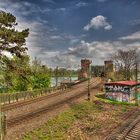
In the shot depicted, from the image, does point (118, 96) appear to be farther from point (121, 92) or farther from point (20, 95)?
point (20, 95)

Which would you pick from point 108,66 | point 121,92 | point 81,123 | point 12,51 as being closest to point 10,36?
point 12,51

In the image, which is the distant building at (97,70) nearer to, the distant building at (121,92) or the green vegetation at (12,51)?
the distant building at (121,92)

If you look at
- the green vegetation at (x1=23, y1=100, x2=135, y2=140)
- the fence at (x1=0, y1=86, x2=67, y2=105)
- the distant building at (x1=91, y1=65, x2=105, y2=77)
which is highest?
the distant building at (x1=91, y1=65, x2=105, y2=77)

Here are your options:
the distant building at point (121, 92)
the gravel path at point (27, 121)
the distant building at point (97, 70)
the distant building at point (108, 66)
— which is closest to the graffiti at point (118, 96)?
the distant building at point (121, 92)

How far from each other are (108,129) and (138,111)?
14921mm

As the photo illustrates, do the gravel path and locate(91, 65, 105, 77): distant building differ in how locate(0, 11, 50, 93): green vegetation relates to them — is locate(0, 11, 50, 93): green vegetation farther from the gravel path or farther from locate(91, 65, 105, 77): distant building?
locate(91, 65, 105, 77): distant building

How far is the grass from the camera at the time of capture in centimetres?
3209

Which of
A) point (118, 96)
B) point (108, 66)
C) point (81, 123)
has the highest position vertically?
point (108, 66)

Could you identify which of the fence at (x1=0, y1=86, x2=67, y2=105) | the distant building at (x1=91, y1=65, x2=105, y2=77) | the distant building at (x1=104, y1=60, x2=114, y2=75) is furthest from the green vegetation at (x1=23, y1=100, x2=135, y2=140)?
the distant building at (x1=91, y1=65, x2=105, y2=77)

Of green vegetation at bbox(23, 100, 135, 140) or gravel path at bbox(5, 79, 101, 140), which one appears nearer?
gravel path at bbox(5, 79, 101, 140)

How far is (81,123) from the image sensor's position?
39031 mm

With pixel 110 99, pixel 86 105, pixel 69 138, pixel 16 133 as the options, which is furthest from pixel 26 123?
Result: pixel 110 99

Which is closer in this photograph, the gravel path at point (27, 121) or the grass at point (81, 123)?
the gravel path at point (27, 121)

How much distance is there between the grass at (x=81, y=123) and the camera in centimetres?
3209
